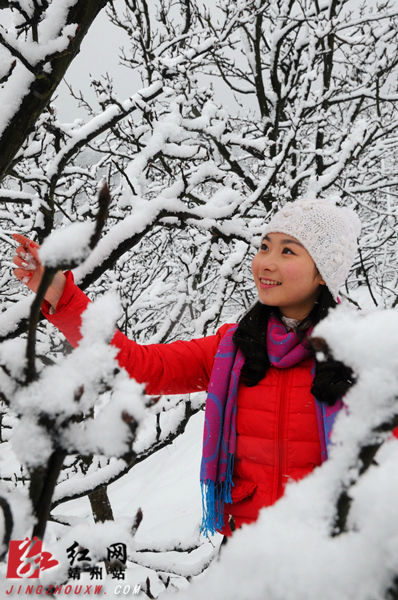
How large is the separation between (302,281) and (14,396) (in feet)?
5.18

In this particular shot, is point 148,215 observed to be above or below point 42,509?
above

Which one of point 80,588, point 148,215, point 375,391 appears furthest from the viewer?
point 148,215

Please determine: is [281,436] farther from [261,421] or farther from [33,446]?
[33,446]

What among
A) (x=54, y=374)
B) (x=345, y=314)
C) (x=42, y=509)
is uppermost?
(x=345, y=314)

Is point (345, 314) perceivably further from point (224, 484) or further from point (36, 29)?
point (224, 484)

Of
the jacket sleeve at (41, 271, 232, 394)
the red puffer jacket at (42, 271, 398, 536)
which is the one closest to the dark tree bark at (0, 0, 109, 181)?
the red puffer jacket at (42, 271, 398, 536)

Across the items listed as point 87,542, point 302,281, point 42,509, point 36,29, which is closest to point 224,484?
point 302,281

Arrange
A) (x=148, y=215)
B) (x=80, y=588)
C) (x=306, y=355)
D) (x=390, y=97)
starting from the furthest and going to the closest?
(x=390, y=97) < (x=306, y=355) < (x=148, y=215) < (x=80, y=588)

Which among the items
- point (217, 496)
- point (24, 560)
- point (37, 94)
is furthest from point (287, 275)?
point (24, 560)

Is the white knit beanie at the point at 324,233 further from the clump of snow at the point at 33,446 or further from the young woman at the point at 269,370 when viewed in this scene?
the clump of snow at the point at 33,446

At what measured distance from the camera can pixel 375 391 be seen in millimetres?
336

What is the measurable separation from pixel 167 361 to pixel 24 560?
1.44 meters

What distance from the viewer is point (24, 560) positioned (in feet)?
1.87

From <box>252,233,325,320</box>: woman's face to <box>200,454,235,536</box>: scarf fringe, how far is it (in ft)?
2.43
